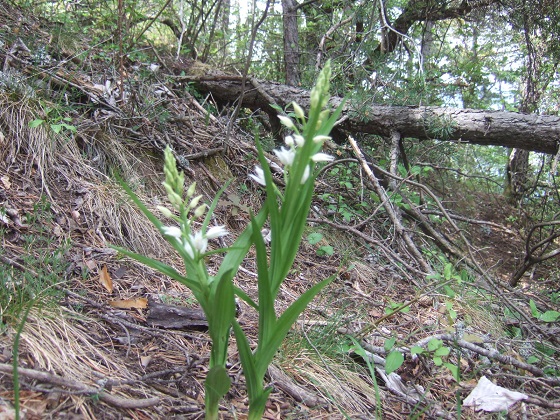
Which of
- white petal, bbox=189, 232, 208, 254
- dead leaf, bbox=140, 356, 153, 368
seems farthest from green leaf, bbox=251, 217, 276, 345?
dead leaf, bbox=140, 356, 153, 368

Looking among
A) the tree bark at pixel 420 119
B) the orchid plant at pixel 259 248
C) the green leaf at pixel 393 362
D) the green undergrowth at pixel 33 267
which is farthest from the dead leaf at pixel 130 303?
the tree bark at pixel 420 119

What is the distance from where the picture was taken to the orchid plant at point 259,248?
3.46ft

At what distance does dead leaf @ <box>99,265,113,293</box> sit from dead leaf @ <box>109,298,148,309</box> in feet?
0.32

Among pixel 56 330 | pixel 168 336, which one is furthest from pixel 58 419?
pixel 168 336

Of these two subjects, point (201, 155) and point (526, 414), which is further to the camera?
point (201, 155)

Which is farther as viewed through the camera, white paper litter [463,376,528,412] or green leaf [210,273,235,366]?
white paper litter [463,376,528,412]

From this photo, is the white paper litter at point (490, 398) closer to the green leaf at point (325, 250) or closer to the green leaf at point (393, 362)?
the green leaf at point (393, 362)

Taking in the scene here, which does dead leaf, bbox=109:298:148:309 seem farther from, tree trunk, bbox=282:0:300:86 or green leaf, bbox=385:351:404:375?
tree trunk, bbox=282:0:300:86

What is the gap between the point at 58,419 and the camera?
1.12 m

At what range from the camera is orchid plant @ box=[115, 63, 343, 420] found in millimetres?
1056

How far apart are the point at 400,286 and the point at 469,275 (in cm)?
61

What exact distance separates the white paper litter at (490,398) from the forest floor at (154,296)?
3 centimetres

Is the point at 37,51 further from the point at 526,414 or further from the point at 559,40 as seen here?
the point at 559,40

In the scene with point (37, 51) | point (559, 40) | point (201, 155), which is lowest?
point (201, 155)
